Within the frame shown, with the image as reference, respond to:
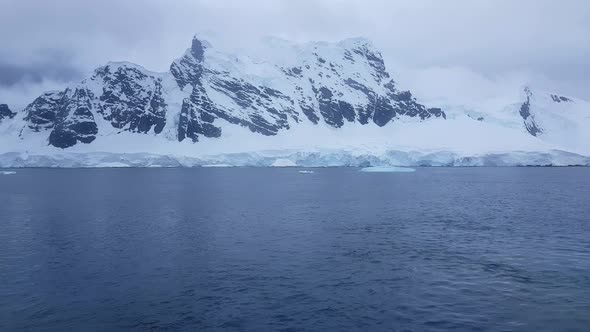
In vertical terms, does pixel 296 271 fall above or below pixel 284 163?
below

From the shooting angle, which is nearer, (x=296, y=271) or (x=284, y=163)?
(x=296, y=271)

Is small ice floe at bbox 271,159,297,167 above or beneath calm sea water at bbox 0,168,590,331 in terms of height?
above

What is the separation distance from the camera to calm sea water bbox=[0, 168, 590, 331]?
18.3 meters

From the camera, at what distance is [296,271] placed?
82.0 feet

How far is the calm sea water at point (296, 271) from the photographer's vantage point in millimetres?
18344

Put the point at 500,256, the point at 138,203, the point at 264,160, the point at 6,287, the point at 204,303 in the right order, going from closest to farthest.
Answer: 1. the point at 204,303
2. the point at 6,287
3. the point at 500,256
4. the point at 138,203
5. the point at 264,160

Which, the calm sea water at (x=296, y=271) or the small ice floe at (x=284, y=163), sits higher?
the small ice floe at (x=284, y=163)

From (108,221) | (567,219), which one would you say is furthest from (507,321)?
(108,221)

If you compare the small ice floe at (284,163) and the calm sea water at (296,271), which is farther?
the small ice floe at (284,163)

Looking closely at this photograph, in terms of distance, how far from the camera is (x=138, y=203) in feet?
191

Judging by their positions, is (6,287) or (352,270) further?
(352,270)

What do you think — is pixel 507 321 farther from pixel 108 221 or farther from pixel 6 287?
pixel 108 221

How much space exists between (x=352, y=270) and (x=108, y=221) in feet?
85.9

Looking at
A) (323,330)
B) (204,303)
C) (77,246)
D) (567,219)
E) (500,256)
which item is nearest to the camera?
(323,330)
